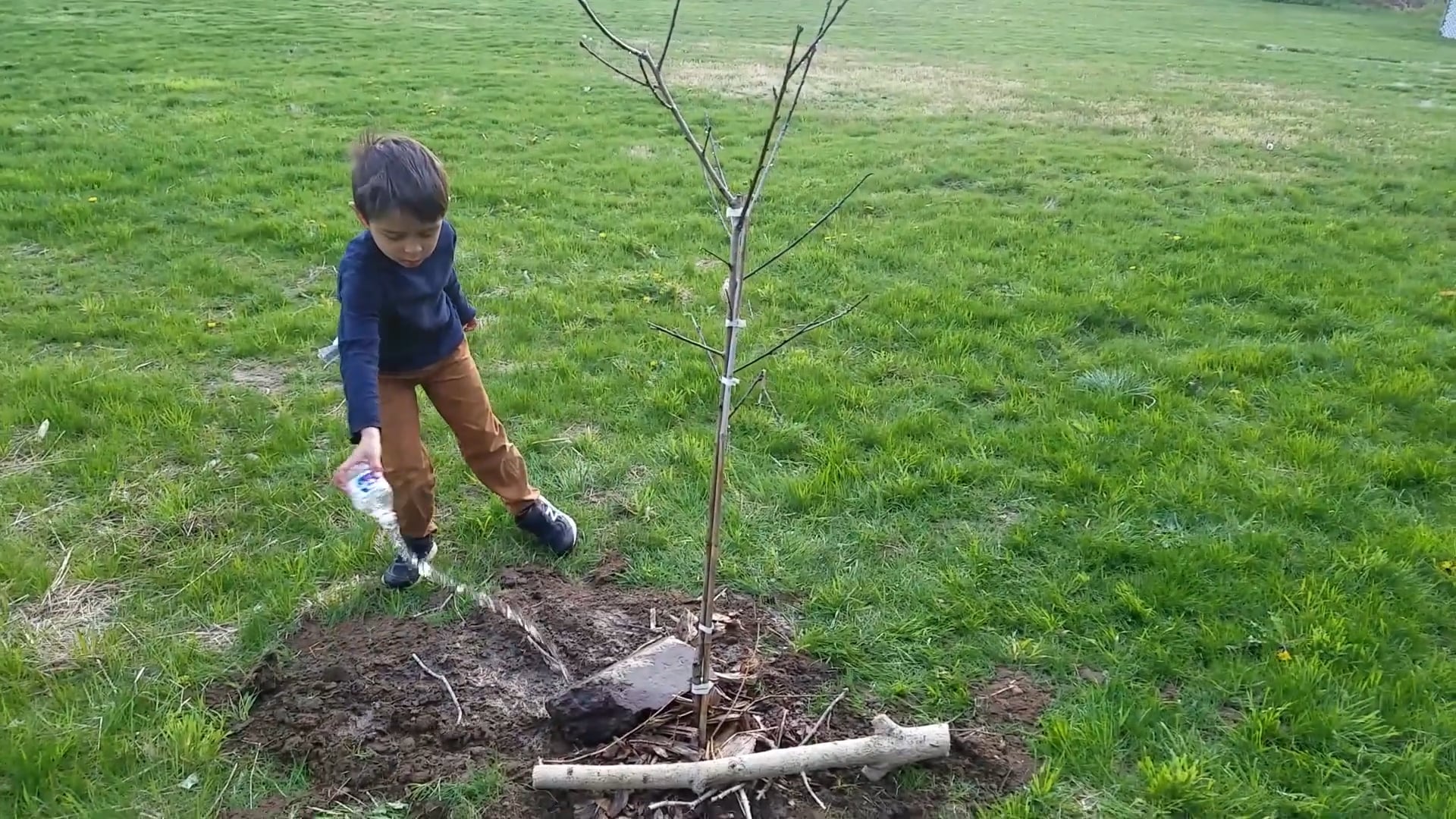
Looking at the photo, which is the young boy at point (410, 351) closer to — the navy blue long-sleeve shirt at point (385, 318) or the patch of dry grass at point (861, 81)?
the navy blue long-sleeve shirt at point (385, 318)

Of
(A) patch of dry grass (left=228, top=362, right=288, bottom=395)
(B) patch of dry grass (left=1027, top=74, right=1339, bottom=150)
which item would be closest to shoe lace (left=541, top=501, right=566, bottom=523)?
(A) patch of dry grass (left=228, top=362, right=288, bottom=395)

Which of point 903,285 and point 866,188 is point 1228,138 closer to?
point 866,188

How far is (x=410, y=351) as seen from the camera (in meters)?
3.01

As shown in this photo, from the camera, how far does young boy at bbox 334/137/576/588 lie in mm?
2572

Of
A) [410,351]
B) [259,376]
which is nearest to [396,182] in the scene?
[410,351]

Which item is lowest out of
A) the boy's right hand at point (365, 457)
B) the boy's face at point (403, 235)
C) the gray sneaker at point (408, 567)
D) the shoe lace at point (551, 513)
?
the gray sneaker at point (408, 567)

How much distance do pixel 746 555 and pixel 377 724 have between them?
4.43ft

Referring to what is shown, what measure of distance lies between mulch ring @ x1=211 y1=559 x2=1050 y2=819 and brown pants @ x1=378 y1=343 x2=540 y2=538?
34 cm

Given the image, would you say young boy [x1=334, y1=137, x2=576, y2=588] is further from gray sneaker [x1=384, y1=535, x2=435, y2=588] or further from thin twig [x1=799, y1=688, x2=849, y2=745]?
thin twig [x1=799, y1=688, x2=849, y2=745]

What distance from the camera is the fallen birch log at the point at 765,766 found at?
2.28m

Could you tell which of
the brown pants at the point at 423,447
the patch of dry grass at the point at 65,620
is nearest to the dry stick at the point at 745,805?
the brown pants at the point at 423,447

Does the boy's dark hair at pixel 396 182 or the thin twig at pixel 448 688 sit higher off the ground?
the boy's dark hair at pixel 396 182

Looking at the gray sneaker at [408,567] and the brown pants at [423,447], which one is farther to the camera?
the gray sneaker at [408,567]

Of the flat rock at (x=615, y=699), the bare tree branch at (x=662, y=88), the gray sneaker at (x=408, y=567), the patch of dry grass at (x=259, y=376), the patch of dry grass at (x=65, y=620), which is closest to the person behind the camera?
the bare tree branch at (x=662, y=88)
